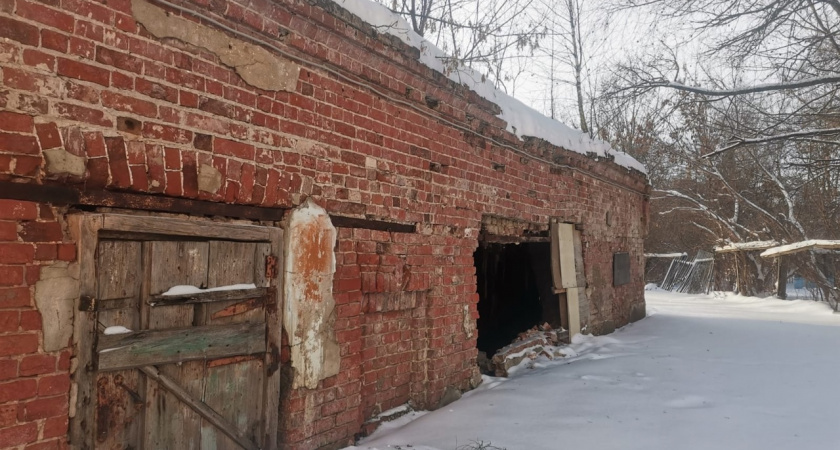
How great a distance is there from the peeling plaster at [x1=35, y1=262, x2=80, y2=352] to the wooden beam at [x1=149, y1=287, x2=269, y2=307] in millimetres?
350

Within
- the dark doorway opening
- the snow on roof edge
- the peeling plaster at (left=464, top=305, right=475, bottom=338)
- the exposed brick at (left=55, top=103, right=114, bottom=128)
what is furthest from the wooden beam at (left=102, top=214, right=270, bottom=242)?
the dark doorway opening

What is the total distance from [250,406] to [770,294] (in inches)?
721

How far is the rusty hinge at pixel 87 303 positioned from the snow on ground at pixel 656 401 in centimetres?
199

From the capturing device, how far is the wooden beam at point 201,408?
8.04 feet

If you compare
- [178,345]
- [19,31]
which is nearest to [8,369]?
[178,345]

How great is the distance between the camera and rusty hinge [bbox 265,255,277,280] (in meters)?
2.95

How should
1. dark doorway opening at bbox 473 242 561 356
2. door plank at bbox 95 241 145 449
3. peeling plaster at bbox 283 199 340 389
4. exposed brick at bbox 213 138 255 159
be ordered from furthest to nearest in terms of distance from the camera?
dark doorway opening at bbox 473 242 561 356 < peeling plaster at bbox 283 199 340 389 < exposed brick at bbox 213 138 255 159 < door plank at bbox 95 241 145 449

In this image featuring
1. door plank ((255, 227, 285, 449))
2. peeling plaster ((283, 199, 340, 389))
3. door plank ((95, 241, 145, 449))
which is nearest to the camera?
door plank ((95, 241, 145, 449))

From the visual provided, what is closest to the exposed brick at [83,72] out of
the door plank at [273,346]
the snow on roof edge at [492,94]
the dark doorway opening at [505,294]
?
the door plank at [273,346]

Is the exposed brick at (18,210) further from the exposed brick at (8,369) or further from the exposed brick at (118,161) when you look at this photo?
the exposed brick at (8,369)

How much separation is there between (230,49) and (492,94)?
125 inches

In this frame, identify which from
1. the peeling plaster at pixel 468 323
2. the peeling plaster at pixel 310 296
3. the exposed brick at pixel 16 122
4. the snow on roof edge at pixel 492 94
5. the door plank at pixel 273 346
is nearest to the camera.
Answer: the exposed brick at pixel 16 122

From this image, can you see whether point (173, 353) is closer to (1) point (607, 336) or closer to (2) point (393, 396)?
(2) point (393, 396)

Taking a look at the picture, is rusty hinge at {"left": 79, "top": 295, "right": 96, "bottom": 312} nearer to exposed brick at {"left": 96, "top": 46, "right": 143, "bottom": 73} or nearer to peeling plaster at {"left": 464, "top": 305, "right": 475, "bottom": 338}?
exposed brick at {"left": 96, "top": 46, "right": 143, "bottom": 73}
